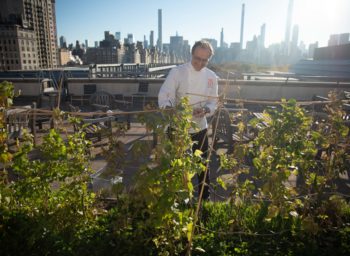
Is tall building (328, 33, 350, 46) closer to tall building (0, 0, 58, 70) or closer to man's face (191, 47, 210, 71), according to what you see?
tall building (0, 0, 58, 70)

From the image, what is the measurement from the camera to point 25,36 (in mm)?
112688

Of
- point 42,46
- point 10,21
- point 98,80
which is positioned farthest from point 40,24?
point 98,80

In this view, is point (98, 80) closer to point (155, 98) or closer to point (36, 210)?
point (155, 98)

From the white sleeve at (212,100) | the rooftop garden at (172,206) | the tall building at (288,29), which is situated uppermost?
the tall building at (288,29)

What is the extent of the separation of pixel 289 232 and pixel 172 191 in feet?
4.98

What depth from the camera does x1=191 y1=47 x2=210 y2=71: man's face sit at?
3096 millimetres

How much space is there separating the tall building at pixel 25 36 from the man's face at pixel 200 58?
112157 millimetres

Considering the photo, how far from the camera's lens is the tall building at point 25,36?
108 m

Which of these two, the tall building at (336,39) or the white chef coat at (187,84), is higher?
the tall building at (336,39)

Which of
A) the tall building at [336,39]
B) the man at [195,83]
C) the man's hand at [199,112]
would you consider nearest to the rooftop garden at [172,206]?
the man's hand at [199,112]

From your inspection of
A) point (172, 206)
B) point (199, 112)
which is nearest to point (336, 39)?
point (199, 112)

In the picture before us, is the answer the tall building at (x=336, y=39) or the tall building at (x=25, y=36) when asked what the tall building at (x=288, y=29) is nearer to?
the tall building at (x=336, y=39)

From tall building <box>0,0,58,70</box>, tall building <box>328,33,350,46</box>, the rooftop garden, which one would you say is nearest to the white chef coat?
the rooftop garden

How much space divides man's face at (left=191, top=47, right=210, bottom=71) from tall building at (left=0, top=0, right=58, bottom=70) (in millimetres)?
112157
